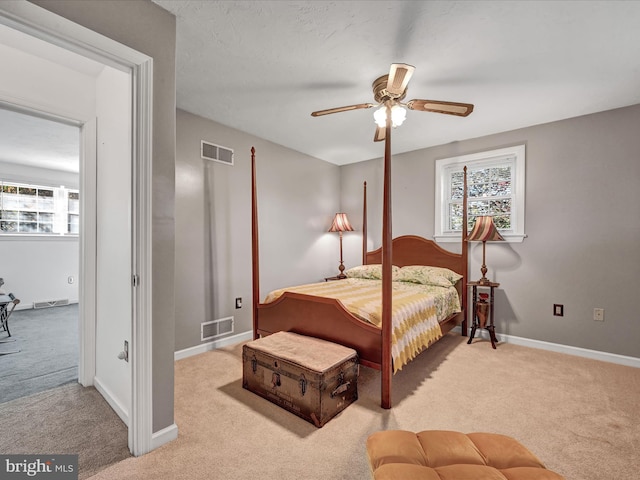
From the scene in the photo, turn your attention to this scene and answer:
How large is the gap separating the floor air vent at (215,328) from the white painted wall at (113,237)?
93 cm

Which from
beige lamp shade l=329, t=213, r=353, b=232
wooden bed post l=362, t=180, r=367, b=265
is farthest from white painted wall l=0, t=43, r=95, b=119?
wooden bed post l=362, t=180, r=367, b=265

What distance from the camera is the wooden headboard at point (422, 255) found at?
3.70 m

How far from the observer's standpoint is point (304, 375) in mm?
1859

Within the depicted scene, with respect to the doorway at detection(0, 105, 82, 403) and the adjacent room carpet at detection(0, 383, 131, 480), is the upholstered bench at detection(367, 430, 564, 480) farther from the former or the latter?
the doorway at detection(0, 105, 82, 403)

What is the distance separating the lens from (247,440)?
168cm

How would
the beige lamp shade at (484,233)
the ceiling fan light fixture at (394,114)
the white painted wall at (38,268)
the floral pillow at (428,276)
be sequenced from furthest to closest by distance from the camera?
the white painted wall at (38,268) → the floral pillow at (428,276) → the beige lamp shade at (484,233) → the ceiling fan light fixture at (394,114)

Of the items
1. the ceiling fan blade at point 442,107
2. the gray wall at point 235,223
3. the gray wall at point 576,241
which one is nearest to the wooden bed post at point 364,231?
the gray wall at point 235,223

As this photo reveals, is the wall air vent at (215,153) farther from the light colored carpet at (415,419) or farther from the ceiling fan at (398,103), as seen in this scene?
the light colored carpet at (415,419)

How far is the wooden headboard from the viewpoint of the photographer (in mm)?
3701

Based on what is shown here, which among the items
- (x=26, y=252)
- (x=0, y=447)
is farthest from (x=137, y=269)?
(x=26, y=252)

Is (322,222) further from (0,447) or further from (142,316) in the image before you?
(0,447)

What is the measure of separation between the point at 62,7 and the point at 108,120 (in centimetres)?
89

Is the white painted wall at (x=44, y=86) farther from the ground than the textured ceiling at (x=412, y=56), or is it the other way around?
the textured ceiling at (x=412, y=56)

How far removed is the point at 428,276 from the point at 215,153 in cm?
279
